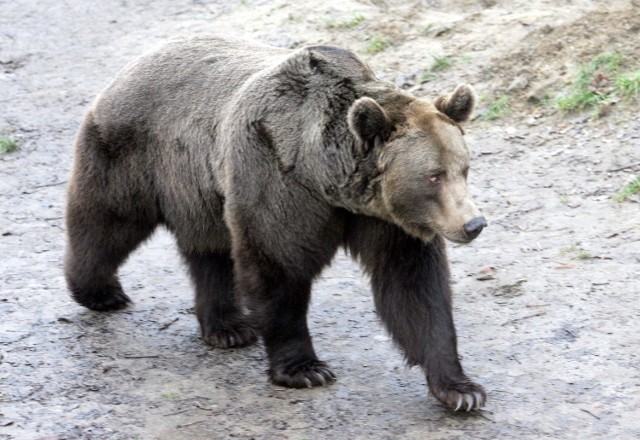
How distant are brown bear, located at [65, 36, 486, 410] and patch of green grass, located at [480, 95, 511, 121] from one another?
3.33 m

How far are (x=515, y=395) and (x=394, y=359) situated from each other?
86 cm

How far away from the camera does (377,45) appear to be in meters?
10.9

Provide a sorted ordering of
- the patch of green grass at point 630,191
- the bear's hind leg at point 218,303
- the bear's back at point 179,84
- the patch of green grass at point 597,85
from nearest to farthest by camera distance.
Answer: the bear's back at point 179,84 → the bear's hind leg at point 218,303 → the patch of green grass at point 630,191 → the patch of green grass at point 597,85

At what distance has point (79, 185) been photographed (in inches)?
277

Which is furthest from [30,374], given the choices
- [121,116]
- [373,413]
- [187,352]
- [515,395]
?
[515,395]

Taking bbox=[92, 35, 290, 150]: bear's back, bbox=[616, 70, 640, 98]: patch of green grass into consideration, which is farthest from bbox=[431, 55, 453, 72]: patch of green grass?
bbox=[92, 35, 290, 150]: bear's back

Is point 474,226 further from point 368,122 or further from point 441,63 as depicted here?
point 441,63

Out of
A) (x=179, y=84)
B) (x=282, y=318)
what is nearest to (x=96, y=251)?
(x=179, y=84)

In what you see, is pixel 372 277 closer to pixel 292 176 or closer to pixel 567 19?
pixel 292 176

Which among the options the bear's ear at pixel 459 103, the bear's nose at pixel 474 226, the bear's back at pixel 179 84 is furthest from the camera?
the bear's back at pixel 179 84

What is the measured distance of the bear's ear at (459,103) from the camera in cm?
577

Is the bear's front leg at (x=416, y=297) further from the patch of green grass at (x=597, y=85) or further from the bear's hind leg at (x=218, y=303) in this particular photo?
the patch of green grass at (x=597, y=85)

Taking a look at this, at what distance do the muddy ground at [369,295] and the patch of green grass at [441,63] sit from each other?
0.11 metres

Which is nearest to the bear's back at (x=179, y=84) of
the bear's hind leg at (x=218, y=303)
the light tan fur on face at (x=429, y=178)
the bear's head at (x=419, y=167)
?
the bear's hind leg at (x=218, y=303)
